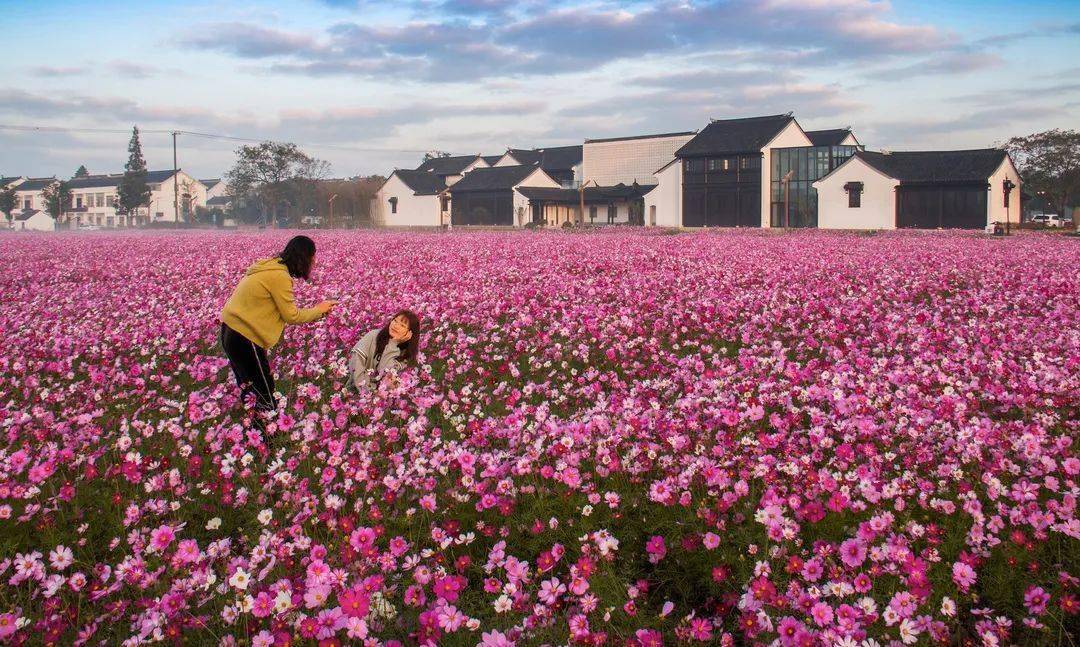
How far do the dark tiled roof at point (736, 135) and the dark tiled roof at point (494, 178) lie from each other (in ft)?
52.7

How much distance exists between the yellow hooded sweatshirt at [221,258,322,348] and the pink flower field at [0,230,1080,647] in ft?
2.35

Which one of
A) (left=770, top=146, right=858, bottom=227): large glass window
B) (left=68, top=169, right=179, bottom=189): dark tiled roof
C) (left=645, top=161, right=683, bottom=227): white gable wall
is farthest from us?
(left=68, top=169, right=179, bottom=189): dark tiled roof

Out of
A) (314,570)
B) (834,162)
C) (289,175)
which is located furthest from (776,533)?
(289,175)

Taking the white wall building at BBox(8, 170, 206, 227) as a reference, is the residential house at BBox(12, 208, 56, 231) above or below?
below

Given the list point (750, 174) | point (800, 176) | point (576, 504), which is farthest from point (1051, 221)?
point (576, 504)

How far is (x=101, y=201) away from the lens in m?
125

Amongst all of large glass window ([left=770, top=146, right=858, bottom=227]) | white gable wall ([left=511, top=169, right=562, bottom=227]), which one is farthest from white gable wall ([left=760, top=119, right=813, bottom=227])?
white gable wall ([left=511, top=169, right=562, bottom=227])

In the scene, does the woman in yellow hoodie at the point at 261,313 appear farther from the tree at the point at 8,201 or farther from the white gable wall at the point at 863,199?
the tree at the point at 8,201

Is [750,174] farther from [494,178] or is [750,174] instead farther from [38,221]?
[38,221]

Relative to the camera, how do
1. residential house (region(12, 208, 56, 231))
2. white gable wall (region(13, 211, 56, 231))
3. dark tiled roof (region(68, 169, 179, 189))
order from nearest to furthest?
white gable wall (region(13, 211, 56, 231)) → residential house (region(12, 208, 56, 231)) → dark tiled roof (region(68, 169, 179, 189))

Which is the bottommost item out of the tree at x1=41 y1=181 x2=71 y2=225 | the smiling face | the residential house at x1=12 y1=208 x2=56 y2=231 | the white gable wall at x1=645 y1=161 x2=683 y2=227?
the smiling face

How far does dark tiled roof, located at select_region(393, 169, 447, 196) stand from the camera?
275ft

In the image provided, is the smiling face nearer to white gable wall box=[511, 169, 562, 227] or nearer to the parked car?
the parked car

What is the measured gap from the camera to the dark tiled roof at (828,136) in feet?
231
